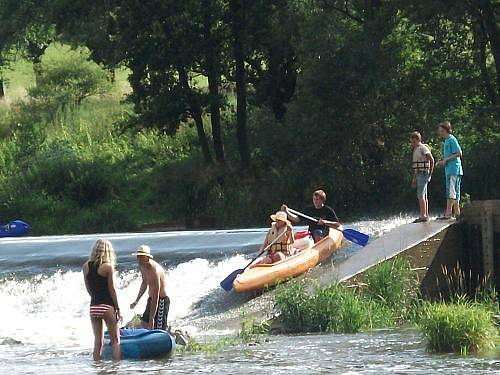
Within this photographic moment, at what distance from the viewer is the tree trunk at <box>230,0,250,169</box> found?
39438 millimetres

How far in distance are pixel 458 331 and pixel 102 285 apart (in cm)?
415

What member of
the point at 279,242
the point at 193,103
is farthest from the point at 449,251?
the point at 193,103

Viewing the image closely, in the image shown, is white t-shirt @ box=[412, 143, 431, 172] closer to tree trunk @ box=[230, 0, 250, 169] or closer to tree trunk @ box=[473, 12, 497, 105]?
tree trunk @ box=[473, 12, 497, 105]

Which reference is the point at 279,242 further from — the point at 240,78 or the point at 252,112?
the point at 252,112

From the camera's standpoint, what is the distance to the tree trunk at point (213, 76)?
39.5 metres

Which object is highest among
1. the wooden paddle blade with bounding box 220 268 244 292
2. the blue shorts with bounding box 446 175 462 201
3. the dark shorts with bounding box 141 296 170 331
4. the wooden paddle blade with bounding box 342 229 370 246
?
the blue shorts with bounding box 446 175 462 201

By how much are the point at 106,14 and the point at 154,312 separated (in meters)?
26.0

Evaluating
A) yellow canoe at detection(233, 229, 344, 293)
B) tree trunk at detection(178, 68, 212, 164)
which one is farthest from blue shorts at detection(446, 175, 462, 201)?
tree trunk at detection(178, 68, 212, 164)

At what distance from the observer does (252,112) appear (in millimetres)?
42344

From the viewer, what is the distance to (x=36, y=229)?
40.3 m

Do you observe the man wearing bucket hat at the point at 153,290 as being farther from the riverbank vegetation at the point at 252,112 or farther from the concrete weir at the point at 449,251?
the riverbank vegetation at the point at 252,112

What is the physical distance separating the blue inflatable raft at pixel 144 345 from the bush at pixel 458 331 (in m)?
3.15

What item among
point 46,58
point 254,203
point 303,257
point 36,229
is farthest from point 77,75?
point 303,257

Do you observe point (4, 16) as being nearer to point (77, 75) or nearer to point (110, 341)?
point (77, 75)
